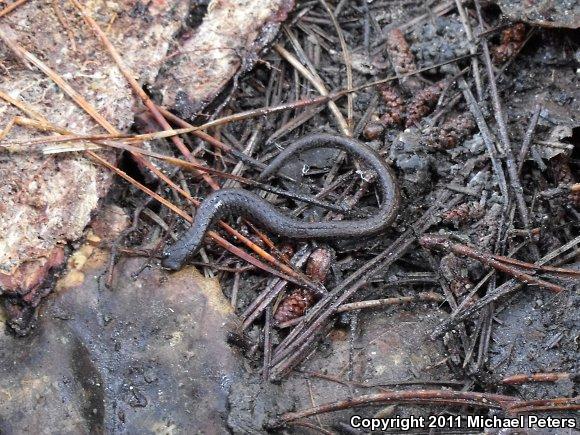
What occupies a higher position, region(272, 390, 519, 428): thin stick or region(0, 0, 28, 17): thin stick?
region(0, 0, 28, 17): thin stick

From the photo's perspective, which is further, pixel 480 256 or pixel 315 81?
pixel 315 81

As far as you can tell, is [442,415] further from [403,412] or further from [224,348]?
[224,348]

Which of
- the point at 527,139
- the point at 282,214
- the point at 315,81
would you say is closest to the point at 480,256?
the point at 527,139

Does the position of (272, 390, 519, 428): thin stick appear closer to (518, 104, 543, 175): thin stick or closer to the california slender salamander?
the california slender salamander

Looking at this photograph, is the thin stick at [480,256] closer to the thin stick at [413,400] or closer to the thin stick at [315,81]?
the thin stick at [413,400]

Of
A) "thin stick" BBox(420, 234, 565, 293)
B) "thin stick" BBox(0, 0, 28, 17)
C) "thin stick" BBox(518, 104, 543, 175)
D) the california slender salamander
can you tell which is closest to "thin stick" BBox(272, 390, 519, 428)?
"thin stick" BBox(420, 234, 565, 293)

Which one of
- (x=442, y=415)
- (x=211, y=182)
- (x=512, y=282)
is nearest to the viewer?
(x=442, y=415)

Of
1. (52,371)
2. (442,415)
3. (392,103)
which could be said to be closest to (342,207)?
(392,103)

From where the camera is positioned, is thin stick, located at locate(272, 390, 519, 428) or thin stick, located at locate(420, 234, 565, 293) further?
thin stick, located at locate(420, 234, 565, 293)

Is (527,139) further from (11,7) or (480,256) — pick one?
(11,7)
